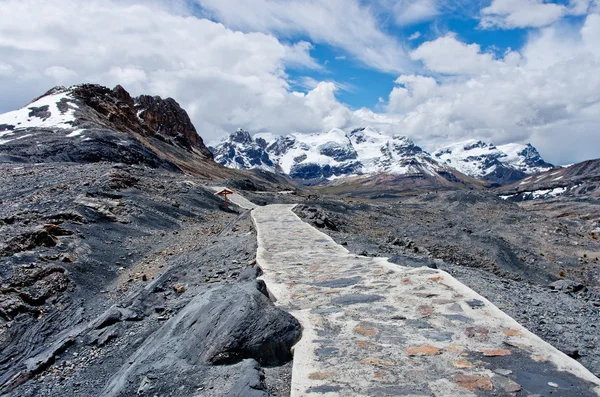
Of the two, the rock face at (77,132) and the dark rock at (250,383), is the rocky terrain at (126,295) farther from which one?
the rock face at (77,132)

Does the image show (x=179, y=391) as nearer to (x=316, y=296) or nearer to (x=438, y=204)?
(x=316, y=296)

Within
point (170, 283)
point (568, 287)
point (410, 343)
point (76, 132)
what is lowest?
point (170, 283)

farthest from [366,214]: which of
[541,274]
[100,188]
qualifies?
[100,188]

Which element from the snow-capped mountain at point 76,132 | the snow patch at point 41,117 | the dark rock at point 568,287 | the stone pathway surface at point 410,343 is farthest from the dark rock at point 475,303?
the snow patch at point 41,117

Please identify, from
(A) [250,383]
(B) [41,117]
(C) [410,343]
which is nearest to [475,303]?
(C) [410,343]

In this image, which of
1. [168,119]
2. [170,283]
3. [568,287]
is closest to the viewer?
[568,287]

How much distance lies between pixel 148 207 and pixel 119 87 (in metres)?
97.6

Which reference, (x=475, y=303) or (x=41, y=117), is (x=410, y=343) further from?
(x=41, y=117)

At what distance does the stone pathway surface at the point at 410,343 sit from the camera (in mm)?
4164

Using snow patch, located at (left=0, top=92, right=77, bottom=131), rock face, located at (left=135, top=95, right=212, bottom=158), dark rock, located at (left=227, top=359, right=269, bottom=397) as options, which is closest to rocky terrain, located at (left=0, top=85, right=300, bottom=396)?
dark rock, located at (left=227, top=359, right=269, bottom=397)

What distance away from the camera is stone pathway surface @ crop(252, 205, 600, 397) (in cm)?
416

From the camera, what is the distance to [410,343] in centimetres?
517

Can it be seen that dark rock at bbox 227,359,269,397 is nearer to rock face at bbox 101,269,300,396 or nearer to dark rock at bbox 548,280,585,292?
rock face at bbox 101,269,300,396

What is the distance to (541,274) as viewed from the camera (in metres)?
20.7
